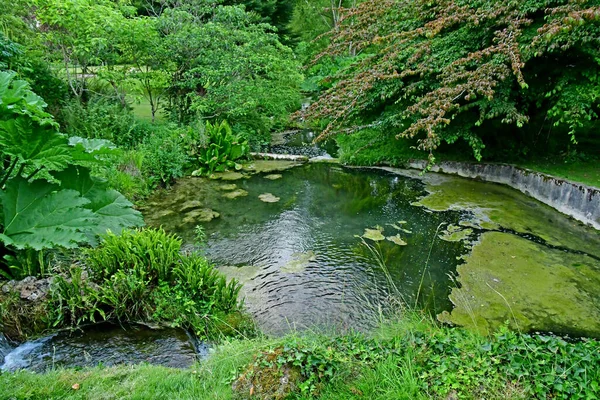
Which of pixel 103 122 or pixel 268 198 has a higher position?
pixel 103 122

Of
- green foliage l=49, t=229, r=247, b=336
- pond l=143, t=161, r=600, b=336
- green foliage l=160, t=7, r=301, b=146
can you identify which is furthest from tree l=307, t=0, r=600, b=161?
green foliage l=49, t=229, r=247, b=336

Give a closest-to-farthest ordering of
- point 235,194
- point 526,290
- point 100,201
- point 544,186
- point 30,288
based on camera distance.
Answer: point 30,288 → point 100,201 → point 526,290 → point 544,186 → point 235,194

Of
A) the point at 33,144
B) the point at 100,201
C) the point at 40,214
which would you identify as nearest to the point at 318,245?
the point at 100,201

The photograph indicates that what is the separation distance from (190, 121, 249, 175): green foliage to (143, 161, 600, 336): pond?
54cm

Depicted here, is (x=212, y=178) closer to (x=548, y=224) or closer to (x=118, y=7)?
(x=118, y=7)

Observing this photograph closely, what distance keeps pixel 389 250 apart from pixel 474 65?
3053mm

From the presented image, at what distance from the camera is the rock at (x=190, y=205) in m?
5.65

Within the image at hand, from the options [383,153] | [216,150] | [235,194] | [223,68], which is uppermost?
[223,68]

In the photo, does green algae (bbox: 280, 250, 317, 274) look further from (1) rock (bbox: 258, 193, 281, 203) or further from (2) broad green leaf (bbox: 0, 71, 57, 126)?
(2) broad green leaf (bbox: 0, 71, 57, 126)

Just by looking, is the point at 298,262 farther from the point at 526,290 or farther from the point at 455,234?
the point at 526,290

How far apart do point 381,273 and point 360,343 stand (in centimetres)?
185

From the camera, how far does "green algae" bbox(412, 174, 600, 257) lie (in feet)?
15.0

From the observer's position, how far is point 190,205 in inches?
228

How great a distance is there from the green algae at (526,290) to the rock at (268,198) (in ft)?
10.2
